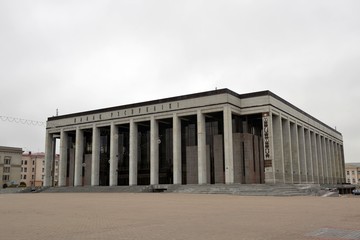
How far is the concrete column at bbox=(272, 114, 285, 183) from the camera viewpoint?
54844mm

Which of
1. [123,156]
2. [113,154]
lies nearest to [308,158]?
[123,156]

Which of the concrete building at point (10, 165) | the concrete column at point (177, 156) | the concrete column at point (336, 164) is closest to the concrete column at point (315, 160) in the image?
the concrete column at point (336, 164)

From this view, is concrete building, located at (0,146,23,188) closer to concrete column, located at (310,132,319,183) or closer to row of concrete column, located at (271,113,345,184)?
row of concrete column, located at (271,113,345,184)

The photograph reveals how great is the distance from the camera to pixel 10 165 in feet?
345

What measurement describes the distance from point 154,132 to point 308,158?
102 ft

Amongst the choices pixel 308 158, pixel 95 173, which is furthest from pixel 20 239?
pixel 308 158

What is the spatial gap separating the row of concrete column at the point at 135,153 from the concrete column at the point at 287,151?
1108 centimetres

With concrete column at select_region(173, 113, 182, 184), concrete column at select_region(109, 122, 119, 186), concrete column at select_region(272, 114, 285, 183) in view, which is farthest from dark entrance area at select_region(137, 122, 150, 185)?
concrete column at select_region(272, 114, 285, 183)

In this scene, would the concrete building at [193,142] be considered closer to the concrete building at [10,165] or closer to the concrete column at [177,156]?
the concrete column at [177,156]

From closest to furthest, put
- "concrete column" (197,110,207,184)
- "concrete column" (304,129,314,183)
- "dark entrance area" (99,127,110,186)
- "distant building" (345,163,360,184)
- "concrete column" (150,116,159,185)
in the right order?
"concrete column" (197,110,207,184), "concrete column" (150,116,159,185), "concrete column" (304,129,314,183), "dark entrance area" (99,127,110,186), "distant building" (345,163,360,184)

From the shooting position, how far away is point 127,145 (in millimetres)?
70562

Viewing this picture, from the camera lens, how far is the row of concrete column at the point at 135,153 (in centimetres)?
5334

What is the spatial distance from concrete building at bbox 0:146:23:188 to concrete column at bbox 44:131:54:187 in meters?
34.7

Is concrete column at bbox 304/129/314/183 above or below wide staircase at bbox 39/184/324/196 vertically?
above
